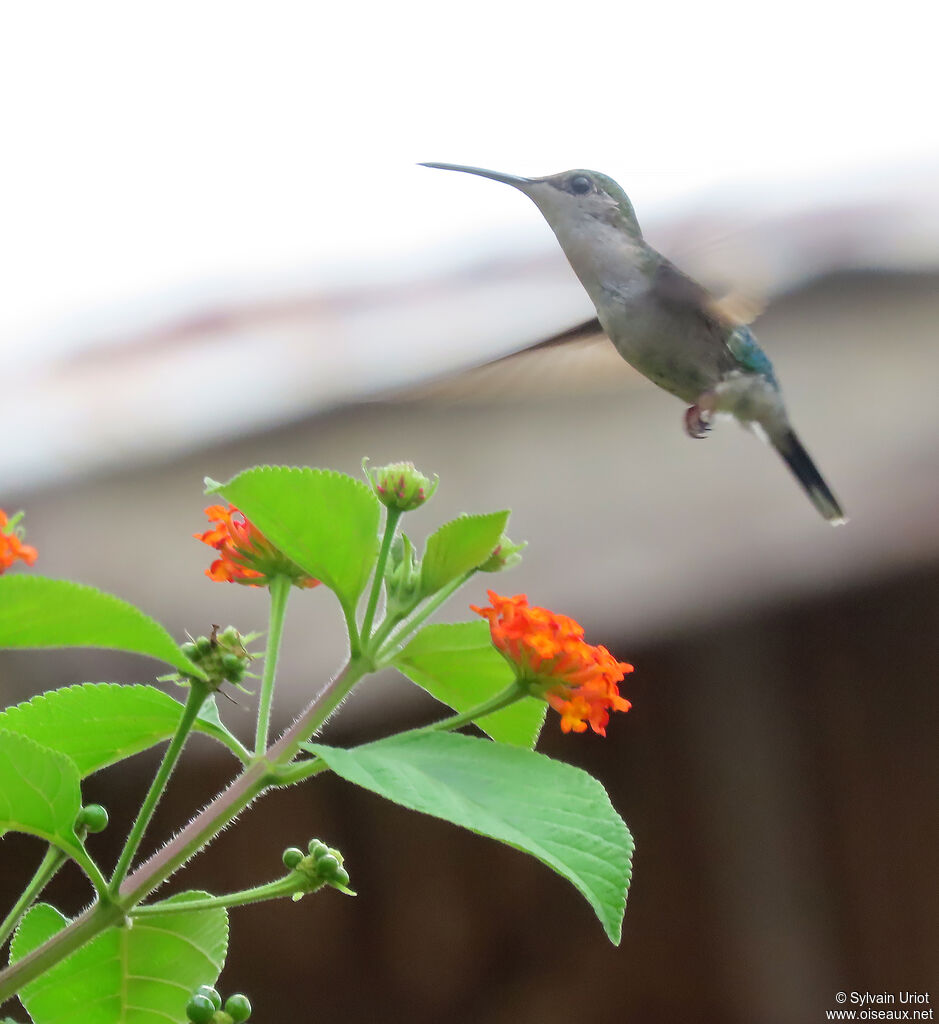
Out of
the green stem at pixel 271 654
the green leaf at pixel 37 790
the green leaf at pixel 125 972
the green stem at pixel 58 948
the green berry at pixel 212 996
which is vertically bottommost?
the green leaf at pixel 125 972

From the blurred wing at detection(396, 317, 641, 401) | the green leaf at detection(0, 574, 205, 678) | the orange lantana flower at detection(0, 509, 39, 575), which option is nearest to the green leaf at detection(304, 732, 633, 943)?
the green leaf at detection(0, 574, 205, 678)

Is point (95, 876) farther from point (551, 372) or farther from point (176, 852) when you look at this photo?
point (551, 372)

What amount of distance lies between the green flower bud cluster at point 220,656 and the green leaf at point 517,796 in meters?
0.06

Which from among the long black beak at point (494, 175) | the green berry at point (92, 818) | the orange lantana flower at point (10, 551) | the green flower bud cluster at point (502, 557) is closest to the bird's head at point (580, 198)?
the long black beak at point (494, 175)

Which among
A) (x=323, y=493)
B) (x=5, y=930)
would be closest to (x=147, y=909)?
(x=5, y=930)

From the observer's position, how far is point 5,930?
50 cm

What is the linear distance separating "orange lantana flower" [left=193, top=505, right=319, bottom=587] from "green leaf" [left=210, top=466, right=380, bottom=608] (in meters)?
0.04

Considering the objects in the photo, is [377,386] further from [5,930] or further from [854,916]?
[5,930]

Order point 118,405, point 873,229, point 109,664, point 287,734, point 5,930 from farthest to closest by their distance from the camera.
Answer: point 118,405 < point 873,229 < point 109,664 < point 287,734 < point 5,930

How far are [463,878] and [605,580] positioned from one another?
2.18ft

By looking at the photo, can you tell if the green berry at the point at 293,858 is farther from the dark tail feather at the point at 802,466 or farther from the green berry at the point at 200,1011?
the dark tail feather at the point at 802,466

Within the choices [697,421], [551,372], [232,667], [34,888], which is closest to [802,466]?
[697,421]

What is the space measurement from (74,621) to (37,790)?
0.09 metres

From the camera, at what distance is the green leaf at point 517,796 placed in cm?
56
